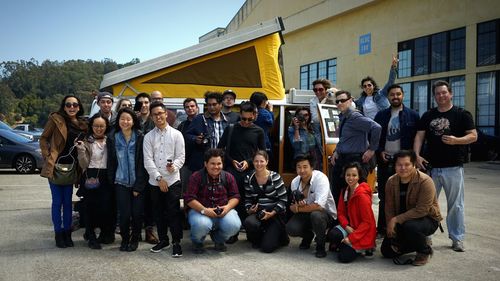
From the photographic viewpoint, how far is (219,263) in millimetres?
5113

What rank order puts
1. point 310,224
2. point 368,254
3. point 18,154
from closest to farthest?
1. point 368,254
2. point 310,224
3. point 18,154

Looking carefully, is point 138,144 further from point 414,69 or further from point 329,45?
point 329,45

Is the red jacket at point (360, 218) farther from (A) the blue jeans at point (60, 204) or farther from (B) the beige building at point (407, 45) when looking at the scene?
(B) the beige building at point (407, 45)

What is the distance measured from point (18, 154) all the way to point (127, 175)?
10.2m

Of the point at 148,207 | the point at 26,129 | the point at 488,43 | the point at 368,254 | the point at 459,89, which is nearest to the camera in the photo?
the point at 368,254

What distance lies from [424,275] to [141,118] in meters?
4.03

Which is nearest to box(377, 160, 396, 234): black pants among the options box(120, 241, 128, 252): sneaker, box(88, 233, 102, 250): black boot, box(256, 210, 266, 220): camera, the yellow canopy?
box(256, 210, 266, 220): camera

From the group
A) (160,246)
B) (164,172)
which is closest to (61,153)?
(164,172)

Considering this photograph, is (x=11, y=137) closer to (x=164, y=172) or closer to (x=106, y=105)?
(x=106, y=105)

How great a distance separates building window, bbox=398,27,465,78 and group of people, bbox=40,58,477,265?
17.3 meters

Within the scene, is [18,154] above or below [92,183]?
below

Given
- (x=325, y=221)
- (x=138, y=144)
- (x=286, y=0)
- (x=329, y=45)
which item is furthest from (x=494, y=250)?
(x=286, y=0)

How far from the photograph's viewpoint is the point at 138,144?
5.68 m

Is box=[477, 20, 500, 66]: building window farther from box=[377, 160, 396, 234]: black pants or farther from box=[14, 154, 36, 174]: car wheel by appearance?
box=[14, 154, 36, 174]: car wheel
